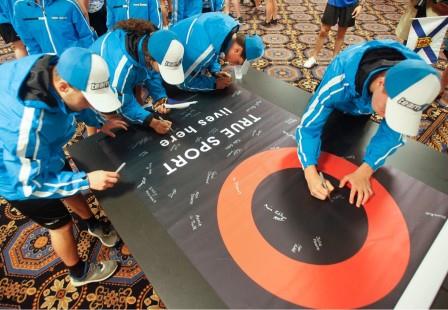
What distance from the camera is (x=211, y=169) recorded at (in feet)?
4.16

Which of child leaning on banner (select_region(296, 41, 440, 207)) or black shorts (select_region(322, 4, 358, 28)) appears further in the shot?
black shorts (select_region(322, 4, 358, 28))

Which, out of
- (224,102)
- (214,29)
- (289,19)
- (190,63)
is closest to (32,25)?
(190,63)

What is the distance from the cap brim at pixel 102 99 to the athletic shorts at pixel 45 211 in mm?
433

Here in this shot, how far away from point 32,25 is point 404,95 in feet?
7.05

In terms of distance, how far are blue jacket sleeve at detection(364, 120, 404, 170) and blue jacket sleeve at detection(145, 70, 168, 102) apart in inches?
47.1

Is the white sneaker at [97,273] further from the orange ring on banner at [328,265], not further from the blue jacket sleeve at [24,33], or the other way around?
the blue jacket sleeve at [24,33]

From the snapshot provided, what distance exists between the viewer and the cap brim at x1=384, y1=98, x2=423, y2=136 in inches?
35.0

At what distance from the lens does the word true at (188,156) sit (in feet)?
4.22

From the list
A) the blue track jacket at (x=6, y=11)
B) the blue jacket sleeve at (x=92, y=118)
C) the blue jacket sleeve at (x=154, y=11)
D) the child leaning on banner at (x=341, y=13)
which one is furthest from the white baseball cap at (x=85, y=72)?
the child leaning on banner at (x=341, y=13)

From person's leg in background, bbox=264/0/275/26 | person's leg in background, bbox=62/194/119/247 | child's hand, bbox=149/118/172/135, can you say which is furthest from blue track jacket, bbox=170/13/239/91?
person's leg in background, bbox=264/0/275/26

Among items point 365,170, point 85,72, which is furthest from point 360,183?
point 85,72

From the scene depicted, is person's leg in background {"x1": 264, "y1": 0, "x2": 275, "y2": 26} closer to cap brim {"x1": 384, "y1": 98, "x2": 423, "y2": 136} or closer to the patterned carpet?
the patterned carpet

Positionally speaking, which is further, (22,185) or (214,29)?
(214,29)

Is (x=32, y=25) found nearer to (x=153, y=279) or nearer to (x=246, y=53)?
(x=246, y=53)
